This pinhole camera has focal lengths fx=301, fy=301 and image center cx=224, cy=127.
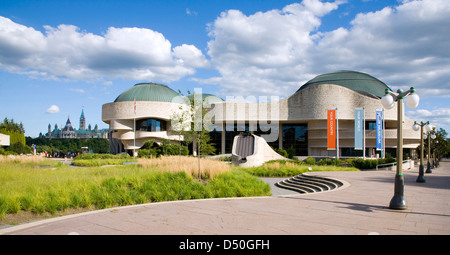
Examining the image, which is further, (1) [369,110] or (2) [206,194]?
(1) [369,110]

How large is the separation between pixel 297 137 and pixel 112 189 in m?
47.8

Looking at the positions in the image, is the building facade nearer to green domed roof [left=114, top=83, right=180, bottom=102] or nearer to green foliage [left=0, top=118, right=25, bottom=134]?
green domed roof [left=114, top=83, right=180, bottom=102]

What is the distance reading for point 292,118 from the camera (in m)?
51.7

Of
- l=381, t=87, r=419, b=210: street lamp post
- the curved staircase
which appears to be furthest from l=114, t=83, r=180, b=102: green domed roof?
l=381, t=87, r=419, b=210: street lamp post

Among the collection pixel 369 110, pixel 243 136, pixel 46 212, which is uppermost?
pixel 369 110

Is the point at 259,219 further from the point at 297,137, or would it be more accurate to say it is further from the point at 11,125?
the point at 11,125

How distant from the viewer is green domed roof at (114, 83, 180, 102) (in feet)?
206

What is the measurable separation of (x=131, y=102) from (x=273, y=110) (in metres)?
26.8

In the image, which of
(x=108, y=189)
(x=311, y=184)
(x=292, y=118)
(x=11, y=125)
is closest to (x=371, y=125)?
(x=292, y=118)

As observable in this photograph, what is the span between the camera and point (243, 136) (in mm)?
32375

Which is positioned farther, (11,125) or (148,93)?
(11,125)

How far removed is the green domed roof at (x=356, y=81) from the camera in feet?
195

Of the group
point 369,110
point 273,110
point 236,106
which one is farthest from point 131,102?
point 369,110
